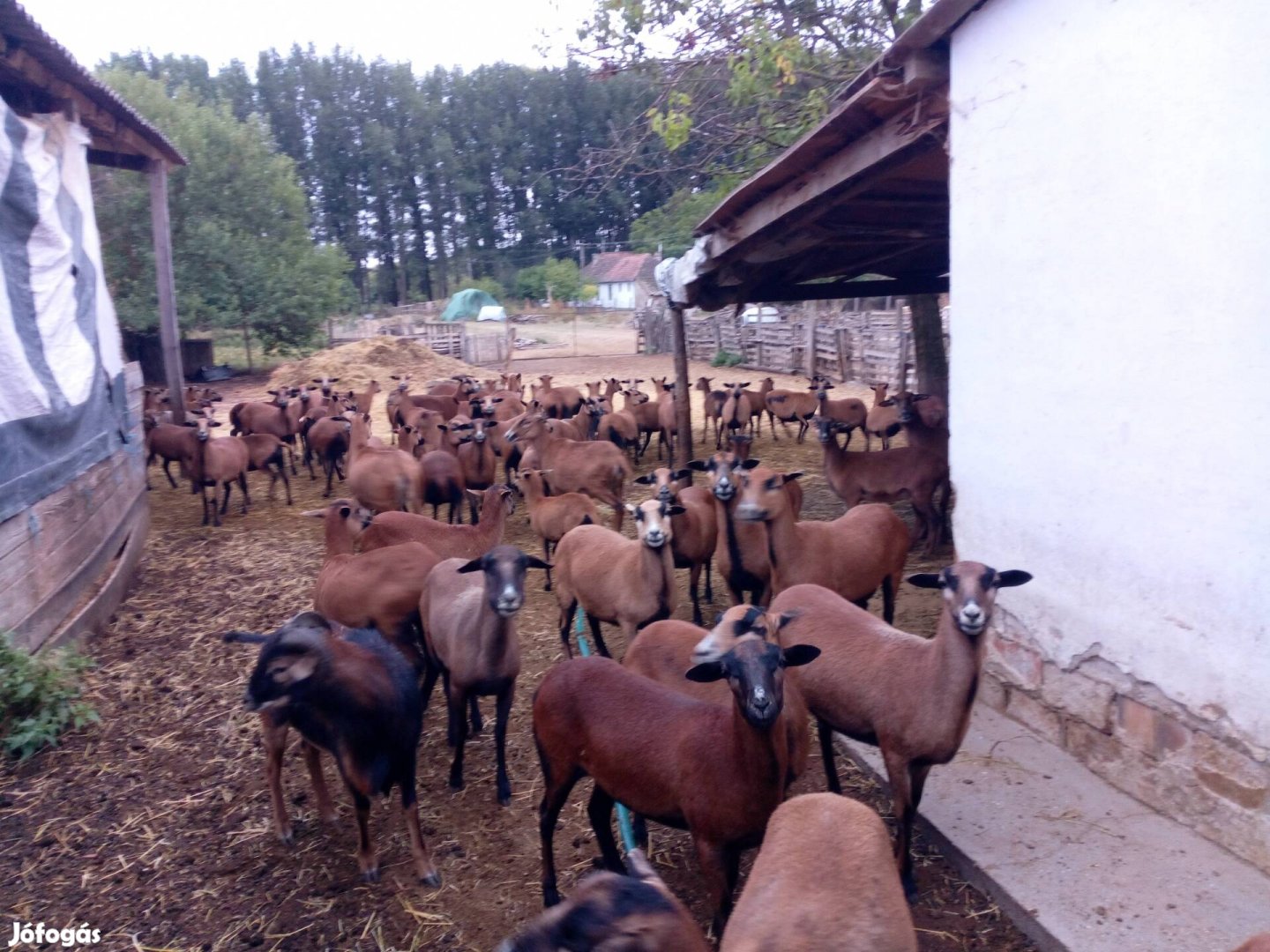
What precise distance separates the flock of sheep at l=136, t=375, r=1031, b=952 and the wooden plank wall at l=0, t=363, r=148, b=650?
202cm

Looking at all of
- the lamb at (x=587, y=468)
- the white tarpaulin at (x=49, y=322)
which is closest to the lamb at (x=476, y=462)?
the lamb at (x=587, y=468)

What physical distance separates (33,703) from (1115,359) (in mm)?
6347

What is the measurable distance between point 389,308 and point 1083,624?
2416 inches

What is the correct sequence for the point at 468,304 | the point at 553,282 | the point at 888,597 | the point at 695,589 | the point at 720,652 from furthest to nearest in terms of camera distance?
the point at 553,282 → the point at 468,304 → the point at 695,589 → the point at 888,597 → the point at 720,652

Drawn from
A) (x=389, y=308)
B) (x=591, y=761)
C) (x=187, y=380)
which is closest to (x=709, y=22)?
(x=591, y=761)

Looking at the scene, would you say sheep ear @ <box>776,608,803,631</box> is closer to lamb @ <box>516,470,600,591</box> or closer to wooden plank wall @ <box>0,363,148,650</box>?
lamb @ <box>516,470,600,591</box>

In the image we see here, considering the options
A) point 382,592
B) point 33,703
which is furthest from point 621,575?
point 33,703

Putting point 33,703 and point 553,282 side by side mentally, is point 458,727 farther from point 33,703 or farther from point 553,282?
point 553,282

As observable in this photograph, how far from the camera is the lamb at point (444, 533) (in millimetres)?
7281

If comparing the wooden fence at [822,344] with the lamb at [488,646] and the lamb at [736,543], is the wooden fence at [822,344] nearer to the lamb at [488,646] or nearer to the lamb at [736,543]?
the lamb at [736,543]

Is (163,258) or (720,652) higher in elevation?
(163,258)

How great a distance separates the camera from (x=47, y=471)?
703 centimetres

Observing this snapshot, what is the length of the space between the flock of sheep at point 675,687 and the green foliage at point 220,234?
25.3m

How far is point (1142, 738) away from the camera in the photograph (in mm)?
4215
